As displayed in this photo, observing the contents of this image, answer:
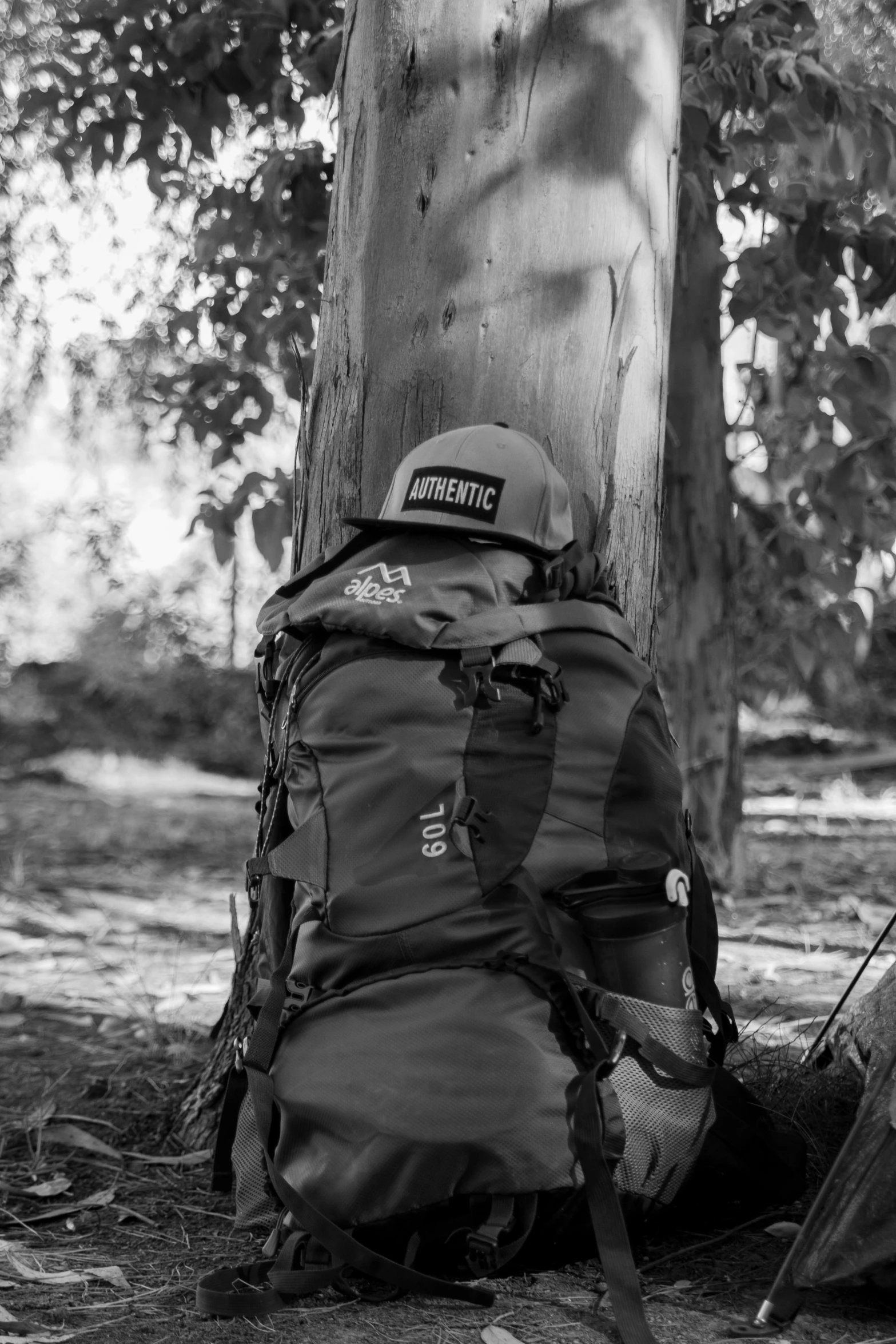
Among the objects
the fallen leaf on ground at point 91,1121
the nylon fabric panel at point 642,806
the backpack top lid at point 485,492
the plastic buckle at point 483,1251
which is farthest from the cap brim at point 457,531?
the fallen leaf on ground at point 91,1121

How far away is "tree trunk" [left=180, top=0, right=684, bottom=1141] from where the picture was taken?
8.00 ft

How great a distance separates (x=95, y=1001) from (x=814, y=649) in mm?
2620

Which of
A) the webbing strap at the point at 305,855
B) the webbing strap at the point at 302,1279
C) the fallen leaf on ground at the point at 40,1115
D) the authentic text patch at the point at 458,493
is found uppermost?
the authentic text patch at the point at 458,493

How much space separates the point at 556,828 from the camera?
6.43 ft

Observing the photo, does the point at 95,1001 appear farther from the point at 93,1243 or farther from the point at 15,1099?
the point at 93,1243

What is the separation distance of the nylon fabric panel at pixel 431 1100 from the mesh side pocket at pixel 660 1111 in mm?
117

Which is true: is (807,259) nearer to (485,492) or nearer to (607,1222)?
(485,492)

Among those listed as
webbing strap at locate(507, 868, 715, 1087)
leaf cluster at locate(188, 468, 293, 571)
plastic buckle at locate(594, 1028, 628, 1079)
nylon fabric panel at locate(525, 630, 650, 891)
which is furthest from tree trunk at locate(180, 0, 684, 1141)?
leaf cluster at locate(188, 468, 293, 571)

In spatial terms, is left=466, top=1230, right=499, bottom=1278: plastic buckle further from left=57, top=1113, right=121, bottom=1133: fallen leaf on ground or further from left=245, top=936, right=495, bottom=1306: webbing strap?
left=57, top=1113, right=121, bottom=1133: fallen leaf on ground

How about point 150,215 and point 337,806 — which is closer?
point 337,806

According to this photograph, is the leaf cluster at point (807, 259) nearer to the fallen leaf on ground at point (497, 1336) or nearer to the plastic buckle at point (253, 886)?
the plastic buckle at point (253, 886)

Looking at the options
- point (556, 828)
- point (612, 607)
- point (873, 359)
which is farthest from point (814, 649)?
point (556, 828)

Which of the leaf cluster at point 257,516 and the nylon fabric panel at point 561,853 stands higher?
the leaf cluster at point 257,516

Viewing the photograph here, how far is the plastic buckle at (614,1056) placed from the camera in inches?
74.0
